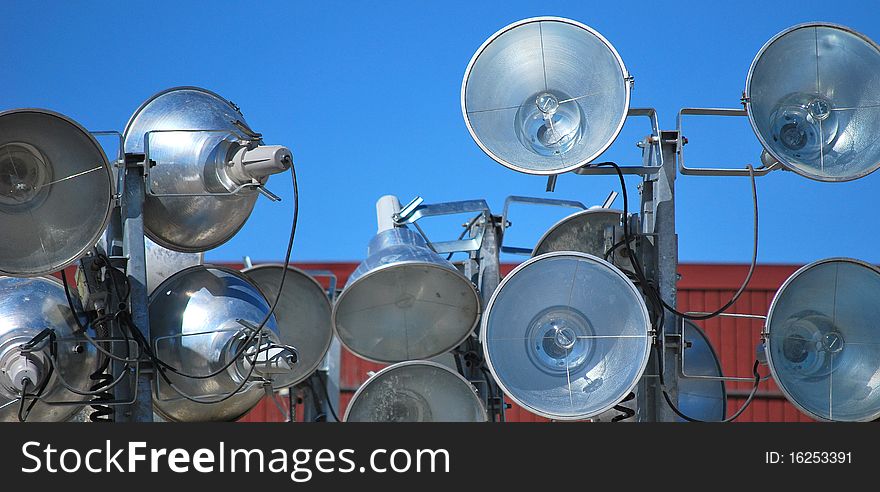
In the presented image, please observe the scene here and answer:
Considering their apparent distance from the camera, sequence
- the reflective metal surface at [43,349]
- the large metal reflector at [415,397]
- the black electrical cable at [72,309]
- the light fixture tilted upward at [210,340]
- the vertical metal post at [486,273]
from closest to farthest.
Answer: the reflective metal surface at [43,349] < the black electrical cable at [72,309] < the light fixture tilted upward at [210,340] < the large metal reflector at [415,397] < the vertical metal post at [486,273]

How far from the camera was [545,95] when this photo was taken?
889cm

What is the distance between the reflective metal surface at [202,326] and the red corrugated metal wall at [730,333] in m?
10.2

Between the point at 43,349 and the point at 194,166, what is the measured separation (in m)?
1.72

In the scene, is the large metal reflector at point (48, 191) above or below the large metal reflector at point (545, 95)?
below

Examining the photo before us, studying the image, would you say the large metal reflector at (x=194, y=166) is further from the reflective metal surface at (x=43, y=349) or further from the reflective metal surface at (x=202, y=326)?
the reflective metal surface at (x=43, y=349)

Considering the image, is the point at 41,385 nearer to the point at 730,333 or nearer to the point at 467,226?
the point at 467,226

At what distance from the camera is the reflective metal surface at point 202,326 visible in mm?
8484

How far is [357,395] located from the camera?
9.98 metres

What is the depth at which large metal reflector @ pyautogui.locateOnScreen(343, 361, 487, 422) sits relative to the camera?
9953 mm

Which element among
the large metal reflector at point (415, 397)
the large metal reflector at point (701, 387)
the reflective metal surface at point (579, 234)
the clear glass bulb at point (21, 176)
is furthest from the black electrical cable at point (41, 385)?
the large metal reflector at point (701, 387)

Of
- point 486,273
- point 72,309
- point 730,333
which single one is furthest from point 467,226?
point 730,333

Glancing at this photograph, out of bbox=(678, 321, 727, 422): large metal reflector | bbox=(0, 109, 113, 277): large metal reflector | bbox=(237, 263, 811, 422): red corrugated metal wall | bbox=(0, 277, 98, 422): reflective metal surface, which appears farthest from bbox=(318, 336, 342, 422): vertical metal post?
bbox=(237, 263, 811, 422): red corrugated metal wall
